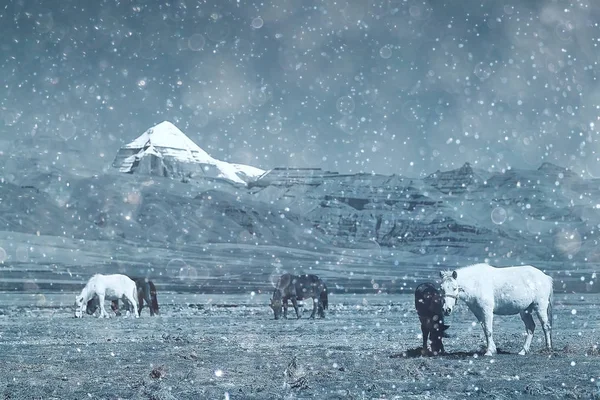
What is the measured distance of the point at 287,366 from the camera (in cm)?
1371

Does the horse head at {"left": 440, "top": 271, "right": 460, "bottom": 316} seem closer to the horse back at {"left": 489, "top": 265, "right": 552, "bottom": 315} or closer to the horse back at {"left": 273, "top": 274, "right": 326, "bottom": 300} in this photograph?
the horse back at {"left": 489, "top": 265, "right": 552, "bottom": 315}

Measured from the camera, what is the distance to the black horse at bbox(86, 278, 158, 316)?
32375mm

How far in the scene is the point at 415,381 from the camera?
11.7 meters

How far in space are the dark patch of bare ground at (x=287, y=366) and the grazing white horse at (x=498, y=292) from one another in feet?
2.43

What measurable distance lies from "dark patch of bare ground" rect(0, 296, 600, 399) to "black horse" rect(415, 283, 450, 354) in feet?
1.30

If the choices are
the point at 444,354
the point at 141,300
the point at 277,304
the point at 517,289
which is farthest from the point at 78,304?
the point at 517,289

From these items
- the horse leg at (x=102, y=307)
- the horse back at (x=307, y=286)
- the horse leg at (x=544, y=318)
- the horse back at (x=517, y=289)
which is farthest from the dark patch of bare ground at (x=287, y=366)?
the horse back at (x=307, y=286)

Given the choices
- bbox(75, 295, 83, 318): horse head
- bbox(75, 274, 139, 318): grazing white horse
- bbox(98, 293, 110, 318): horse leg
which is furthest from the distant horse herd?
bbox(75, 295, 83, 318): horse head

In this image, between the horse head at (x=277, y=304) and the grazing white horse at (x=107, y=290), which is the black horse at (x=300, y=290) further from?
the grazing white horse at (x=107, y=290)

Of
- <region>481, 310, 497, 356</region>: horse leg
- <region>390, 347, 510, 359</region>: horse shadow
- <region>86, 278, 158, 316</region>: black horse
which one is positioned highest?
<region>86, 278, 158, 316</region>: black horse

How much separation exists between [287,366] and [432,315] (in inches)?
143

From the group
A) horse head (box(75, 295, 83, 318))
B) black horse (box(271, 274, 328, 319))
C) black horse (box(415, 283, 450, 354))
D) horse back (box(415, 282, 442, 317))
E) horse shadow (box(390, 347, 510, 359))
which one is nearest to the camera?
horse shadow (box(390, 347, 510, 359))

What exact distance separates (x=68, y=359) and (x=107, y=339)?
486 centimetres

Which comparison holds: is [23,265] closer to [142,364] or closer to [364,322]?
[364,322]
